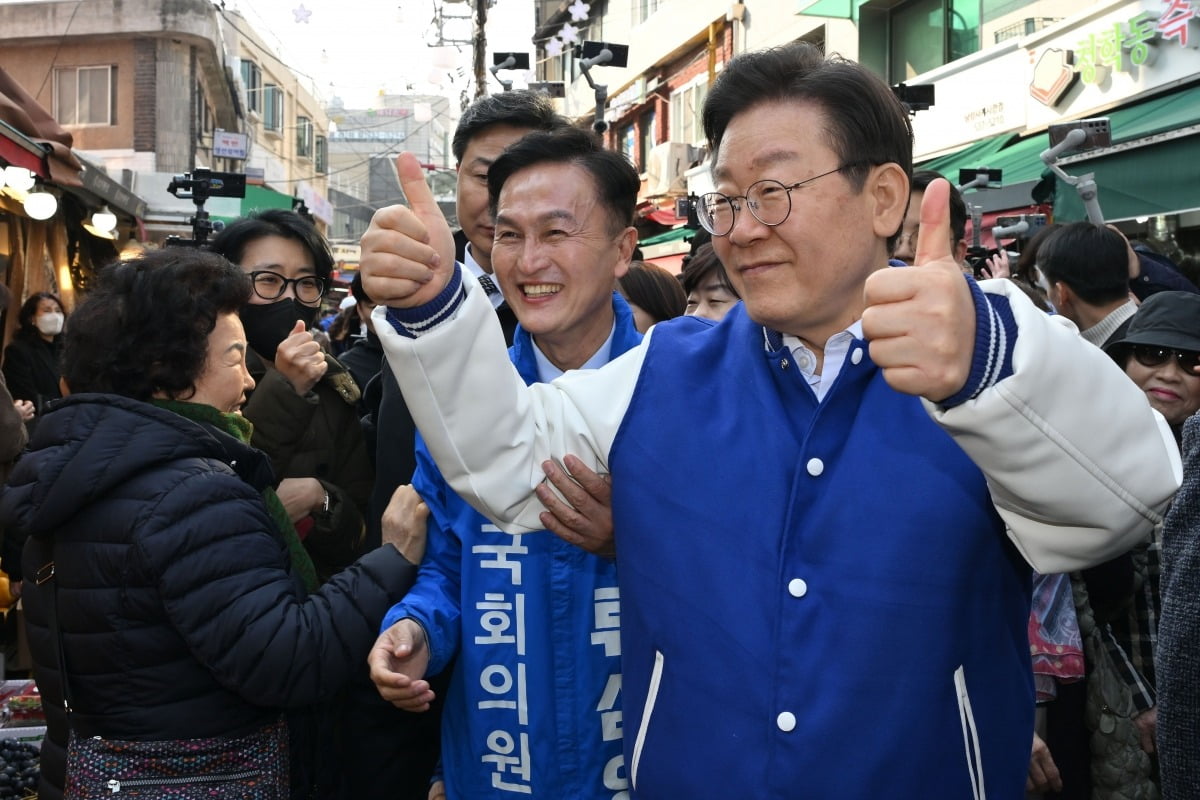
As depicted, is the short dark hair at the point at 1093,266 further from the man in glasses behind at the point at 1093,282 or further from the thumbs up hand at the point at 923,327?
the thumbs up hand at the point at 923,327

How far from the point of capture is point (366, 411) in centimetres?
403

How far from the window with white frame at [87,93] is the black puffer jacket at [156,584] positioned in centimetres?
2398

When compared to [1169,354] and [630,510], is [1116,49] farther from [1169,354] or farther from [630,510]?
[630,510]

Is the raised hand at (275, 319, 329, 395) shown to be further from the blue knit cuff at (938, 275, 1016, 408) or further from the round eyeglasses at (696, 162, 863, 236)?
the blue knit cuff at (938, 275, 1016, 408)

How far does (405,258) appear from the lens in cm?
162

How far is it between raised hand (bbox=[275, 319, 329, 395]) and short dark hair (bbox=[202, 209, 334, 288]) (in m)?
0.47

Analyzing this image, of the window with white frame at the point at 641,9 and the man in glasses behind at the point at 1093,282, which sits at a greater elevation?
the window with white frame at the point at 641,9

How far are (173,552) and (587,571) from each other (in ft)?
2.85

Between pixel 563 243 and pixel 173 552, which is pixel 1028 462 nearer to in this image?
pixel 563 243

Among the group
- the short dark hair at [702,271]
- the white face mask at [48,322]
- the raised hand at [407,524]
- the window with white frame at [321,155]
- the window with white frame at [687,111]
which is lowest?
the raised hand at [407,524]

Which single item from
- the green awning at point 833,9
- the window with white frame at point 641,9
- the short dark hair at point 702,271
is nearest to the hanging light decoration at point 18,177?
the short dark hair at point 702,271

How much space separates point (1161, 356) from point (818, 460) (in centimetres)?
214

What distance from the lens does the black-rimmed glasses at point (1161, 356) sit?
3244 millimetres

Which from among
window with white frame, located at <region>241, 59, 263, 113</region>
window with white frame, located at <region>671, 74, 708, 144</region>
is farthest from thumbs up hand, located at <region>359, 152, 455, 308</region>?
window with white frame, located at <region>241, 59, 263, 113</region>
